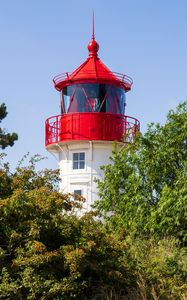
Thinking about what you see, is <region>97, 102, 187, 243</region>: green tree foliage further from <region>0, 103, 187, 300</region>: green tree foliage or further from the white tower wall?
the white tower wall

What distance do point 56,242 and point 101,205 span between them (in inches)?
398

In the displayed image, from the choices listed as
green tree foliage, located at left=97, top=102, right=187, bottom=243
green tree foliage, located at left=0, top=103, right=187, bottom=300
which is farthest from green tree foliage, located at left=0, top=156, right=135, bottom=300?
green tree foliage, located at left=97, top=102, right=187, bottom=243

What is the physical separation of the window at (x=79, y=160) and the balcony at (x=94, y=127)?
77 centimetres

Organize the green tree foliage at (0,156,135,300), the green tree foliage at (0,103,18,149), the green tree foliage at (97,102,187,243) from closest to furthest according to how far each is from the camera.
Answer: the green tree foliage at (0,156,135,300), the green tree foliage at (97,102,187,243), the green tree foliage at (0,103,18,149)

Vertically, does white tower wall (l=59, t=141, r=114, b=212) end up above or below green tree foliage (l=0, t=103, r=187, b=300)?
above

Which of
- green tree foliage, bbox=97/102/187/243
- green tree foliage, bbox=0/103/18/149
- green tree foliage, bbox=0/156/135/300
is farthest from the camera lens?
green tree foliage, bbox=0/103/18/149

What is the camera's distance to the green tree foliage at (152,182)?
68.6ft

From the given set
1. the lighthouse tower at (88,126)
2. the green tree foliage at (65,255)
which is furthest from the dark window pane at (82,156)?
the green tree foliage at (65,255)

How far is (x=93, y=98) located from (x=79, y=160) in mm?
2846

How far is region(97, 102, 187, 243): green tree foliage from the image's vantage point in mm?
20922

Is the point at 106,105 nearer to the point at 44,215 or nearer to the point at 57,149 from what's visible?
the point at 57,149

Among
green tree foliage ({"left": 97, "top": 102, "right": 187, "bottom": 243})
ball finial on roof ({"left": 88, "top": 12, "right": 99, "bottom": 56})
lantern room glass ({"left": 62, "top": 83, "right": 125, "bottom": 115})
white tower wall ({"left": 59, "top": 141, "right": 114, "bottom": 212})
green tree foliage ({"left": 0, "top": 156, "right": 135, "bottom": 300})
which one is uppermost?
ball finial on roof ({"left": 88, "top": 12, "right": 99, "bottom": 56})

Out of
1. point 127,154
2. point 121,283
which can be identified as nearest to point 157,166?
point 127,154

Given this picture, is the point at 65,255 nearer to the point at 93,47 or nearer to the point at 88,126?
the point at 88,126
